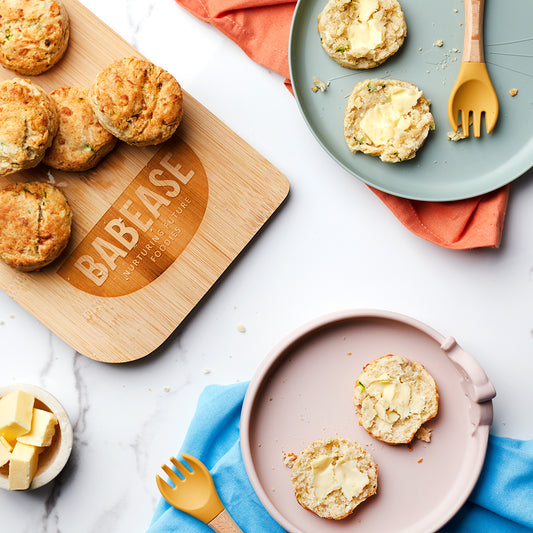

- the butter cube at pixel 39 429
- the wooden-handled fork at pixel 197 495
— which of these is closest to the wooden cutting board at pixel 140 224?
the butter cube at pixel 39 429

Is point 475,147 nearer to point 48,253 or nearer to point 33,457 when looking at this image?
point 48,253

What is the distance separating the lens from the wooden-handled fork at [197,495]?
222 cm

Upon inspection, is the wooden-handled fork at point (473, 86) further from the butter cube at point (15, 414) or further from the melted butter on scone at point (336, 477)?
the butter cube at point (15, 414)

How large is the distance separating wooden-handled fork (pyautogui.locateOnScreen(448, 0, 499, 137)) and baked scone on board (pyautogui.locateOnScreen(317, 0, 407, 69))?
27 centimetres

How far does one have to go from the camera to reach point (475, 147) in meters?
2.29

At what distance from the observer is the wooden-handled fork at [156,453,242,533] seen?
222 cm

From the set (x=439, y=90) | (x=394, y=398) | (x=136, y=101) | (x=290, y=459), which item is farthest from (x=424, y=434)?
(x=136, y=101)

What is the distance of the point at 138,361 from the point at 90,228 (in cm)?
62

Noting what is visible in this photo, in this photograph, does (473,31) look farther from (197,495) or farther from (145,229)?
(197,495)

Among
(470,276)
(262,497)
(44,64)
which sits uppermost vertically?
(44,64)

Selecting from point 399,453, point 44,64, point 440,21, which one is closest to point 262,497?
point 399,453

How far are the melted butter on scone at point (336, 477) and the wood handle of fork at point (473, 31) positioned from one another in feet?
5.75

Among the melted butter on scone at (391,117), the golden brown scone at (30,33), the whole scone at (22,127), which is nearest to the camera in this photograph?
the whole scone at (22,127)

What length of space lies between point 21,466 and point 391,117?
205 cm
